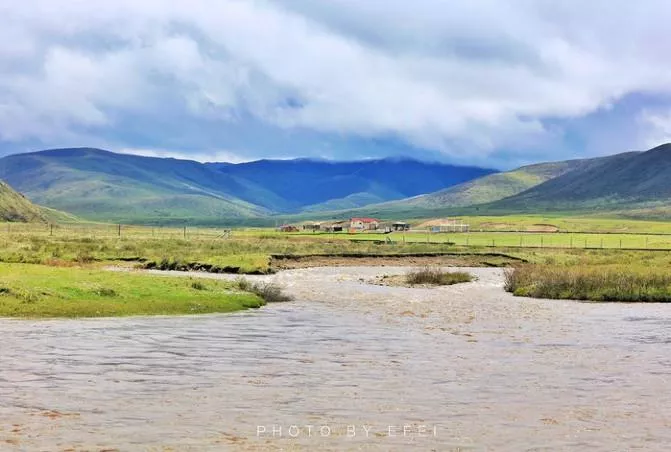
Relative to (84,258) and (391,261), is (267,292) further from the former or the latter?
(391,261)

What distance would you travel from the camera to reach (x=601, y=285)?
6047 centimetres

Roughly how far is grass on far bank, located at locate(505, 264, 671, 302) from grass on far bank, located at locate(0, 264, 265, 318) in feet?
77.2

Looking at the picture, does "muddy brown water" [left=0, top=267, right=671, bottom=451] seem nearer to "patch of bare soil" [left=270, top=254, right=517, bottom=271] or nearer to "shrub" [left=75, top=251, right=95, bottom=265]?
"shrub" [left=75, top=251, right=95, bottom=265]

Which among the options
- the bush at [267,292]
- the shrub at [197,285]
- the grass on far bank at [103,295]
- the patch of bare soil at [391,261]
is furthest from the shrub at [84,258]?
the shrub at [197,285]

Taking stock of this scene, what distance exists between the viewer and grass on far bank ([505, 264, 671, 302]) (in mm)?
58812

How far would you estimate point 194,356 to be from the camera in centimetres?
2853

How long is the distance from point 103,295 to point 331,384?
24003 millimetres

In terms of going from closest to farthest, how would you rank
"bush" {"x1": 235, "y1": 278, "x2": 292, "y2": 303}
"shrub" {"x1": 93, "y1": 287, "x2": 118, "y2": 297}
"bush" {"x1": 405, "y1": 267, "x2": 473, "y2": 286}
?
1. "shrub" {"x1": 93, "y1": 287, "x2": 118, "y2": 297}
2. "bush" {"x1": 235, "y1": 278, "x2": 292, "y2": 303}
3. "bush" {"x1": 405, "y1": 267, "x2": 473, "y2": 286}

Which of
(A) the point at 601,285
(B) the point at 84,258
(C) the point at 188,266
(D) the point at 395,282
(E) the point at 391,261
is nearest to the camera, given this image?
(A) the point at 601,285

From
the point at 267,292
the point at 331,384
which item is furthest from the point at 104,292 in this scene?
the point at 331,384

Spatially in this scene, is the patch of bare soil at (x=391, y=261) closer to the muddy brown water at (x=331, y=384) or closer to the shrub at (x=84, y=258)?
the shrub at (x=84, y=258)

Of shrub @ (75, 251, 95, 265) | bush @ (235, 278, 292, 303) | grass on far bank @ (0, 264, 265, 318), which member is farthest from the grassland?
bush @ (235, 278, 292, 303)

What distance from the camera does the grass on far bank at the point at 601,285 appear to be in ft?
193

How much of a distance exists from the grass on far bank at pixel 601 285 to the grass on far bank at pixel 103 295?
2352 cm
